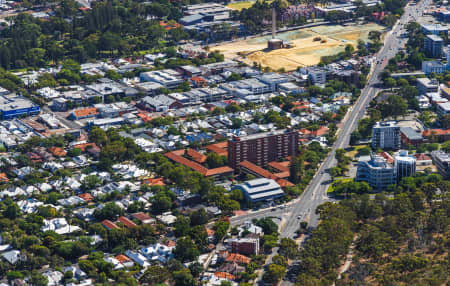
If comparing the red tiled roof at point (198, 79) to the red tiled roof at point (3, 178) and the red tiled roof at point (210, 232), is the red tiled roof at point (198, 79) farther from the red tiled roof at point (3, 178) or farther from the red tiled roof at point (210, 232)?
the red tiled roof at point (210, 232)

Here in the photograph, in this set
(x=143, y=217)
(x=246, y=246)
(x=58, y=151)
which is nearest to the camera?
(x=246, y=246)

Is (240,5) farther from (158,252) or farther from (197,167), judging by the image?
(158,252)

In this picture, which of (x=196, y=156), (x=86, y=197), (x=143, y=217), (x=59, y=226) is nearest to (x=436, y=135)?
(x=196, y=156)

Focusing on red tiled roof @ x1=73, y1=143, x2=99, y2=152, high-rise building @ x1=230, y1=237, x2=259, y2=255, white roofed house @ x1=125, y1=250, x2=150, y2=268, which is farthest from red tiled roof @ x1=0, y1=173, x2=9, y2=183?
high-rise building @ x1=230, y1=237, x2=259, y2=255

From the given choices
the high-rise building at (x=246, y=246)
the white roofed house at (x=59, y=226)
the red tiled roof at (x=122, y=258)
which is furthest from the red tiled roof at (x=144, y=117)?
the high-rise building at (x=246, y=246)

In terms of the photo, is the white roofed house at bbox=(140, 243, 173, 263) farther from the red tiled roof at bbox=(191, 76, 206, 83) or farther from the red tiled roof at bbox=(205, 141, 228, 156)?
the red tiled roof at bbox=(191, 76, 206, 83)

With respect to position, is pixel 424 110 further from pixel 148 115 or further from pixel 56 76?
pixel 56 76

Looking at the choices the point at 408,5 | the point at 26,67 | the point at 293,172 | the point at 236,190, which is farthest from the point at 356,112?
the point at 408,5
